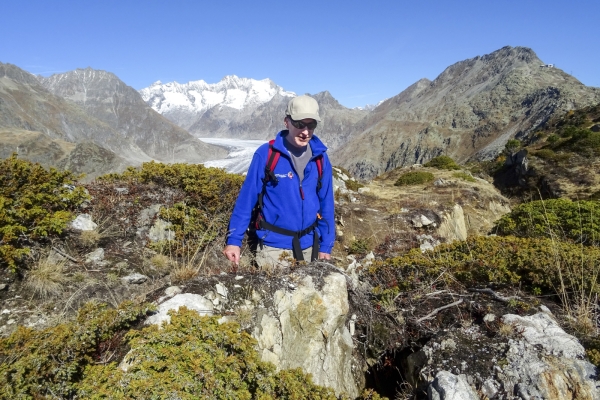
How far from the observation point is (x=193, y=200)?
26.0ft

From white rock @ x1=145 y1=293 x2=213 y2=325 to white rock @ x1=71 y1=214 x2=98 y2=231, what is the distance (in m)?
4.18

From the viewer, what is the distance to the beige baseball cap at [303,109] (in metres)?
3.69

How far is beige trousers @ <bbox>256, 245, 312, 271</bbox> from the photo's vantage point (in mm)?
3775

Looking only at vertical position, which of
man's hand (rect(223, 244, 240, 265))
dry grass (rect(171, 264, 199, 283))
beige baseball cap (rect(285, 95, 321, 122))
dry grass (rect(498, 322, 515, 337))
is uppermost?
beige baseball cap (rect(285, 95, 321, 122))

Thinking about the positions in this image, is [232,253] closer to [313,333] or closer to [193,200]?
[313,333]

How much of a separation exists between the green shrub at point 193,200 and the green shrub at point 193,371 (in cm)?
383

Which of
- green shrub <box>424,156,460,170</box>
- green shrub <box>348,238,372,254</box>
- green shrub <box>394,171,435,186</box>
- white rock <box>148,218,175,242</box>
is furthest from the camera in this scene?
green shrub <box>424,156,460,170</box>

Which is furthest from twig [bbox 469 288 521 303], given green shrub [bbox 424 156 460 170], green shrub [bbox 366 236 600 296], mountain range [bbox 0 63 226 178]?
mountain range [bbox 0 63 226 178]

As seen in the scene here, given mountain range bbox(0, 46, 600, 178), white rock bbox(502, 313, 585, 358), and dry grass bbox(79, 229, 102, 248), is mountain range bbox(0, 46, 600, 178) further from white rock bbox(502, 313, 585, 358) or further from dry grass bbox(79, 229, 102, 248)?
white rock bbox(502, 313, 585, 358)

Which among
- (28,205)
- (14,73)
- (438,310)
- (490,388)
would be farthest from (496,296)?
(14,73)

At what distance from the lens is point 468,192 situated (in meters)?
15.7

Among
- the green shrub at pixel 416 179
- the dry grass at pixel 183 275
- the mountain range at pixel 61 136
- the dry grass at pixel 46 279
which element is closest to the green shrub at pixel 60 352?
the dry grass at pixel 183 275

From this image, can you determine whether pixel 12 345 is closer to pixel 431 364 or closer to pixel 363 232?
pixel 431 364

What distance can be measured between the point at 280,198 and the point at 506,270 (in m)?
3.24
